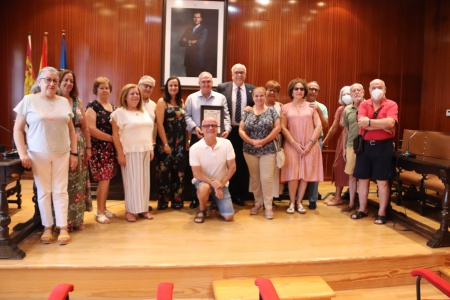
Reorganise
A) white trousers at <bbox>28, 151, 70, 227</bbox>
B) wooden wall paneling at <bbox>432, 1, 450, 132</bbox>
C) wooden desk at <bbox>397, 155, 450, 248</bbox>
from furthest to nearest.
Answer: wooden wall paneling at <bbox>432, 1, 450, 132</bbox> → wooden desk at <bbox>397, 155, 450, 248</bbox> → white trousers at <bbox>28, 151, 70, 227</bbox>

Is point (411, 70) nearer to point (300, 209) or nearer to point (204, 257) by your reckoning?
point (300, 209)

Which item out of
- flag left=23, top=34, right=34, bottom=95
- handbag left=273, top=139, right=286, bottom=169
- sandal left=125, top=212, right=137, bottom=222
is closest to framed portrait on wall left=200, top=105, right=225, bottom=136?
handbag left=273, top=139, right=286, bottom=169

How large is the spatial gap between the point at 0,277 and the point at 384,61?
597cm

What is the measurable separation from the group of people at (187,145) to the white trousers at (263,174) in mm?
11

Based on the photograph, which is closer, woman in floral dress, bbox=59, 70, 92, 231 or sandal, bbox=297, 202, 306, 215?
woman in floral dress, bbox=59, 70, 92, 231

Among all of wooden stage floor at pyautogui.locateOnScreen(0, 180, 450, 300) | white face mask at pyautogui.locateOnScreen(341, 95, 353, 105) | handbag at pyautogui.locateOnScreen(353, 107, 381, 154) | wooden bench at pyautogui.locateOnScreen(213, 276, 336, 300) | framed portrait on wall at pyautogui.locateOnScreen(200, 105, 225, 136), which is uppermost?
white face mask at pyautogui.locateOnScreen(341, 95, 353, 105)

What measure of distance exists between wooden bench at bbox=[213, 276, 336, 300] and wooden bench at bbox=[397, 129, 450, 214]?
6.51ft

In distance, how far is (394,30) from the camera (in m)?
6.23

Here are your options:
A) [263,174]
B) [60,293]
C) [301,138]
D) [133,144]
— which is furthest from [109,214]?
[60,293]

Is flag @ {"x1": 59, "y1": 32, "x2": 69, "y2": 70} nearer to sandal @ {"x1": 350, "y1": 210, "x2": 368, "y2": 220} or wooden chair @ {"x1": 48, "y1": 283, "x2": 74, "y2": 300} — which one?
sandal @ {"x1": 350, "y1": 210, "x2": 368, "y2": 220}

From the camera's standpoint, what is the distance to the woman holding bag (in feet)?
12.8

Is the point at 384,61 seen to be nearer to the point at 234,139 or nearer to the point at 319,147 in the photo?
the point at 319,147

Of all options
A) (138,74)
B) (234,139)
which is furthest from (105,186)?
(138,74)

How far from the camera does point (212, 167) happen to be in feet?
12.4
